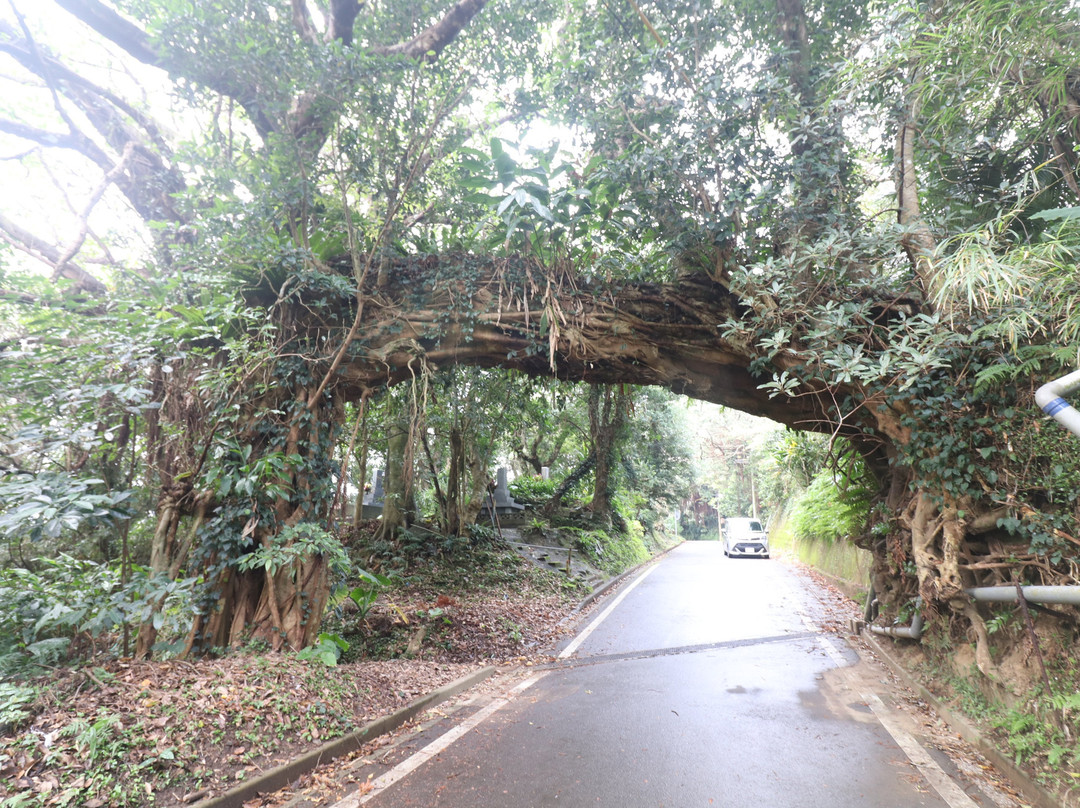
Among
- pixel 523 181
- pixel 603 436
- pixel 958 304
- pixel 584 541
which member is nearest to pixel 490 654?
pixel 523 181

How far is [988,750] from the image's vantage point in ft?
13.4

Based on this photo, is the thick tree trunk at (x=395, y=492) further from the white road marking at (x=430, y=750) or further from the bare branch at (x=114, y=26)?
the bare branch at (x=114, y=26)

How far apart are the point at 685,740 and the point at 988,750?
A: 2138 millimetres

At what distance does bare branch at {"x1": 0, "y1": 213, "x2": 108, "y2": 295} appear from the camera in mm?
7660

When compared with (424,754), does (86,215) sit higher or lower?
higher

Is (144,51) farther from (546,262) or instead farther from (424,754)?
(424,754)

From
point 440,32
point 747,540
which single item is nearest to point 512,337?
point 440,32

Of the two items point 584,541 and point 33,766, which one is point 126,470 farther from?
point 584,541

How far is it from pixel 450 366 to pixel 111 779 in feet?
18.2

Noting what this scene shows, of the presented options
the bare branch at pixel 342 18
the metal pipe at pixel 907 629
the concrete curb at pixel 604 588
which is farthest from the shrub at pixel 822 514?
the bare branch at pixel 342 18

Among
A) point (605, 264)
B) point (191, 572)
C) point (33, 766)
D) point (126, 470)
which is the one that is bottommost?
point (33, 766)

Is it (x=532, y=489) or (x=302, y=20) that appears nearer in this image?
(x=302, y=20)

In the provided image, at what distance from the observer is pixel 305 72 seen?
626 cm

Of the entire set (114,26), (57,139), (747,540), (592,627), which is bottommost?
(592,627)
